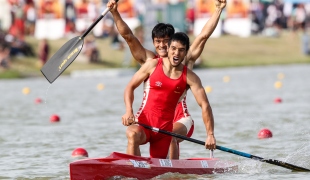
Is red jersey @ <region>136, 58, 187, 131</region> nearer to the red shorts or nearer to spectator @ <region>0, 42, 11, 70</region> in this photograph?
the red shorts

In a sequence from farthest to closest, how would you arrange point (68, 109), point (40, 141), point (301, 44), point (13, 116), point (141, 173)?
point (301, 44) → point (68, 109) → point (13, 116) → point (40, 141) → point (141, 173)

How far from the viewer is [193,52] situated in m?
10.9

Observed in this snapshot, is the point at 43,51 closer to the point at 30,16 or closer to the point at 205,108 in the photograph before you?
the point at 30,16

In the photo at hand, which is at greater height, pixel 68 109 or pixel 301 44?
pixel 301 44

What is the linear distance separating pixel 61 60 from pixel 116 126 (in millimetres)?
5531

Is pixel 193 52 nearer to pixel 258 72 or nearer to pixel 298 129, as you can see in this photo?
pixel 298 129

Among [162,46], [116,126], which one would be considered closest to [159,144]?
[162,46]

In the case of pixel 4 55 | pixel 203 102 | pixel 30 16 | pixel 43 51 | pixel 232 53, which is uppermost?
pixel 30 16

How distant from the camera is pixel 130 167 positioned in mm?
9930

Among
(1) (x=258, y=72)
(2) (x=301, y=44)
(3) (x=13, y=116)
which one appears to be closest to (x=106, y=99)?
(3) (x=13, y=116)

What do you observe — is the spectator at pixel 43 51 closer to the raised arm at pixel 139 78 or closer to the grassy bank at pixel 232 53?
the grassy bank at pixel 232 53

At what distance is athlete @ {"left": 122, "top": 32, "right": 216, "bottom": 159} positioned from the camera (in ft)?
32.9

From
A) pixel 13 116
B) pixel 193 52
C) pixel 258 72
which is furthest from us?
pixel 258 72

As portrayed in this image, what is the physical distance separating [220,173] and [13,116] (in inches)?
386
